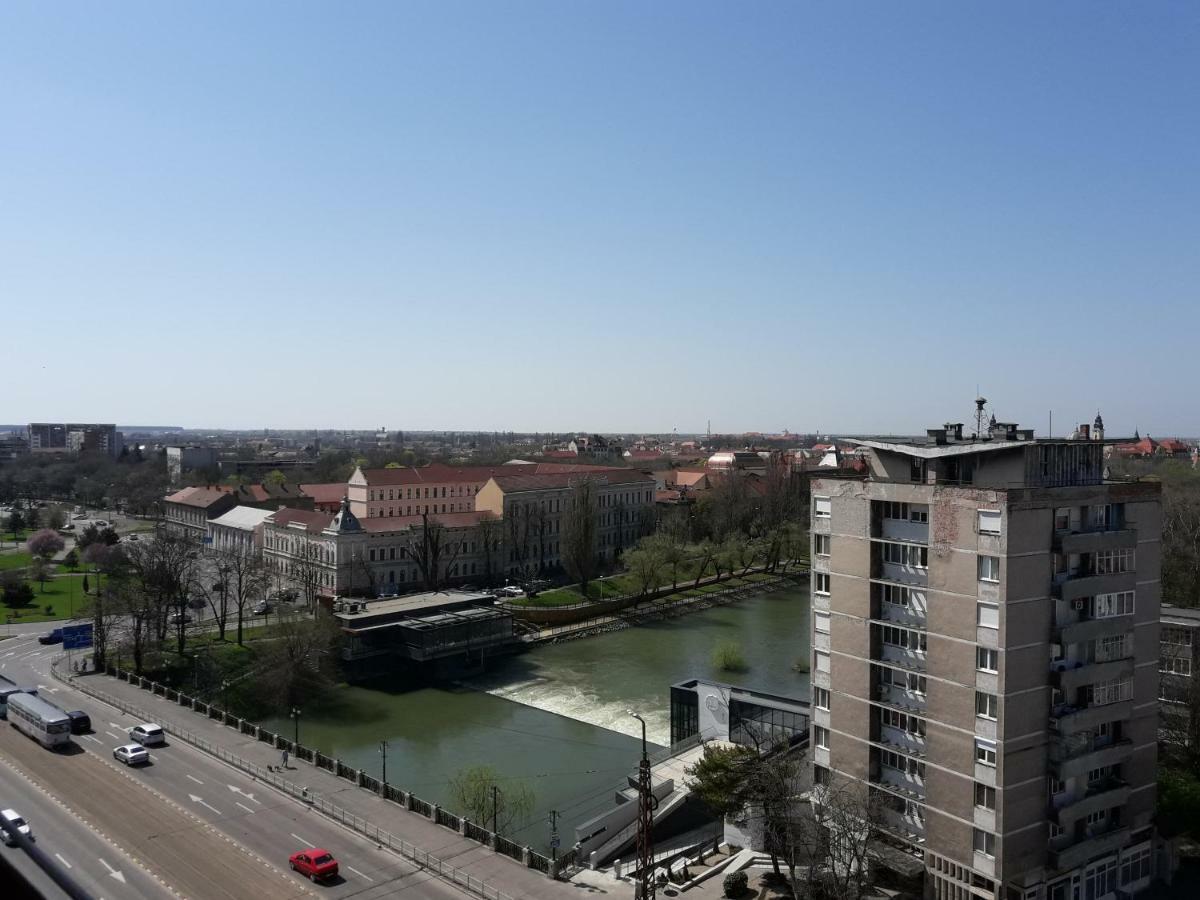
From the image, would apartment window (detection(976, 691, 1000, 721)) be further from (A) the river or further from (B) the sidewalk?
(A) the river

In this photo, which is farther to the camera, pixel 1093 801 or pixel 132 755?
pixel 132 755

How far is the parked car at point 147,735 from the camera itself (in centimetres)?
3047

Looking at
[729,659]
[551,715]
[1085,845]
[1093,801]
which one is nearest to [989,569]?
[1093,801]

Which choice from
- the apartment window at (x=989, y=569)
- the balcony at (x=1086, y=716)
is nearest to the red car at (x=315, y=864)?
the apartment window at (x=989, y=569)

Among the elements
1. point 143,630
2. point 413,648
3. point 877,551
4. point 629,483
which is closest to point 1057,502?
point 877,551

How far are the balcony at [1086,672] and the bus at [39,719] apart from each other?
3022cm

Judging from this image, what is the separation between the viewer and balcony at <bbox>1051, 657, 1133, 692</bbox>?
66.1 feet

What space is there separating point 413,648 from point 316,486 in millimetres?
46545

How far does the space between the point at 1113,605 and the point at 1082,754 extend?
3.59 metres

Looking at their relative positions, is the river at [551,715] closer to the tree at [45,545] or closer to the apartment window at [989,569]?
the apartment window at [989,569]

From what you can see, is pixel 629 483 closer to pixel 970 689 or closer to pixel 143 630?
pixel 143 630

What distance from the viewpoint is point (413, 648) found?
1709 inches

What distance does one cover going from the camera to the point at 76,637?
43.5m

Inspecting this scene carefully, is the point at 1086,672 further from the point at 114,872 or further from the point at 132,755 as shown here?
the point at 132,755
